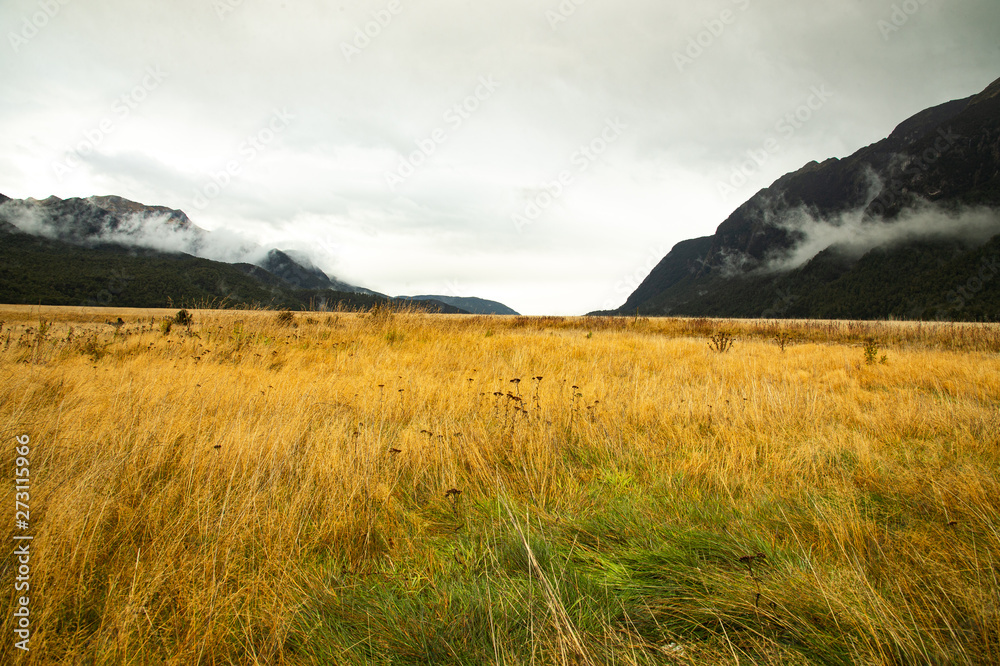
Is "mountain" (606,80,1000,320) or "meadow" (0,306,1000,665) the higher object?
"mountain" (606,80,1000,320)

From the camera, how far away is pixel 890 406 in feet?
13.7

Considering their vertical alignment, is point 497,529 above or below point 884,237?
below

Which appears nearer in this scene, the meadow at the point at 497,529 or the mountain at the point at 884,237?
the meadow at the point at 497,529

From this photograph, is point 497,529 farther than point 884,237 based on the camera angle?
No

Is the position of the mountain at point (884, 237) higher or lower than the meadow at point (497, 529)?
higher

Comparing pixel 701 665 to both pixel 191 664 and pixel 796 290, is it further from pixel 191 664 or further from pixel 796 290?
pixel 796 290

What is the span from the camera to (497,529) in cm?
191

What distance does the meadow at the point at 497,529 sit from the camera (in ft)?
3.91

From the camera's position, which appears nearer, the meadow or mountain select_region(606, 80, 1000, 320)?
the meadow

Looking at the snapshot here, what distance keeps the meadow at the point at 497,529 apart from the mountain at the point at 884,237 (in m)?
42.6

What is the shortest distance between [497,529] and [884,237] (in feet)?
476

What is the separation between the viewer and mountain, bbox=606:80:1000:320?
7175 cm

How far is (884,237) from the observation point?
101562 mm

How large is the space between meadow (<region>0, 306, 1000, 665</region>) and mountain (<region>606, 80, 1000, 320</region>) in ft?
140
